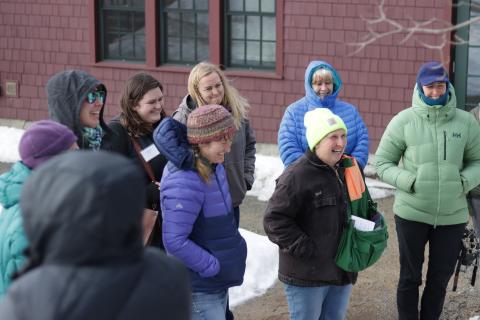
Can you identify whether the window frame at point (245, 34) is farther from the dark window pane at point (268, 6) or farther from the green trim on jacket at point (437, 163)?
the green trim on jacket at point (437, 163)

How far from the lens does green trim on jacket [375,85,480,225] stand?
20.9ft

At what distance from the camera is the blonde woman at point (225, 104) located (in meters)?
6.55

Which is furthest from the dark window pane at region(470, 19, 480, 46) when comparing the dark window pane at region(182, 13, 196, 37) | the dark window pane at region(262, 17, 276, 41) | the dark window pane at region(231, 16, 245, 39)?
the dark window pane at region(182, 13, 196, 37)

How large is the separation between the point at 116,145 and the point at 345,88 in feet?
20.7

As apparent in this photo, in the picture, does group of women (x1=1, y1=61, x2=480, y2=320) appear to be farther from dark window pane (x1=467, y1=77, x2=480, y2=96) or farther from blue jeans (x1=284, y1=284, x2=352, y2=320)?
dark window pane (x1=467, y1=77, x2=480, y2=96)

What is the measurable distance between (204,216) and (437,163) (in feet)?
6.56

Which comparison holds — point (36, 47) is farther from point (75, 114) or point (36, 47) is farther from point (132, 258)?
point (132, 258)

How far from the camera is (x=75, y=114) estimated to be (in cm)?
524

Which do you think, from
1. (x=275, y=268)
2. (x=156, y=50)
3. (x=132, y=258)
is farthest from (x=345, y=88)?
(x=132, y=258)

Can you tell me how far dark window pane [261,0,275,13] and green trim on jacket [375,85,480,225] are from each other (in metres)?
6.02

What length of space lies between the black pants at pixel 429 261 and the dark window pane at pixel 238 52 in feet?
20.5

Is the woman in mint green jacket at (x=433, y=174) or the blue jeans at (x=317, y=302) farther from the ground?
the woman in mint green jacket at (x=433, y=174)

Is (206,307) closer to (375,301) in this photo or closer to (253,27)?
(375,301)

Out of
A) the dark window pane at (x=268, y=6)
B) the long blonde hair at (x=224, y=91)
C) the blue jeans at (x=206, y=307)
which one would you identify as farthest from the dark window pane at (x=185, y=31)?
the blue jeans at (x=206, y=307)
